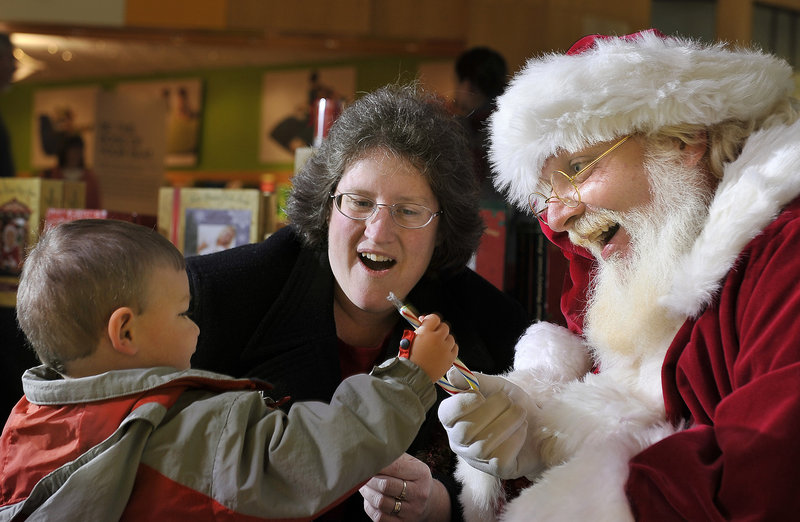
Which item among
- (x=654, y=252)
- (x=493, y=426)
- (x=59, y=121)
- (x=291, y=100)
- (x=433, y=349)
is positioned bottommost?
(x=493, y=426)

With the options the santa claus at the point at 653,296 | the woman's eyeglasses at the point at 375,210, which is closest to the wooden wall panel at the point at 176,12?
the woman's eyeglasses at the point at 375,210

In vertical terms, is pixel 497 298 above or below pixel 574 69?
below

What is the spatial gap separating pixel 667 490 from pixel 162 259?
765mm

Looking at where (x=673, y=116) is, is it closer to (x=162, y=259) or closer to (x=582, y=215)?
(x=582, y=215)

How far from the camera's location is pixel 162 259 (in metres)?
1.18

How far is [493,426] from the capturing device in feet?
4.32

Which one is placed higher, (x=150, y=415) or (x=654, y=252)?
(x=654, y=252)

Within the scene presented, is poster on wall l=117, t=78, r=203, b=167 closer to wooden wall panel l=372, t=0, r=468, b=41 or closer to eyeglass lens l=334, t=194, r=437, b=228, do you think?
wooden wall panel l=372, t=0, r=468, b=41

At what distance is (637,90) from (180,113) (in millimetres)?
5743

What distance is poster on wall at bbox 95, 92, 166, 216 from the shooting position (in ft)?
11.3

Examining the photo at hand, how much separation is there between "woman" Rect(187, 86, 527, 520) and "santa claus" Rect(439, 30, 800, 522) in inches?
8.0

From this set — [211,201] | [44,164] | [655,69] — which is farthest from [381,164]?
[44,164]

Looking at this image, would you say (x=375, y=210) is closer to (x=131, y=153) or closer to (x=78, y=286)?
(x=78, y=286)

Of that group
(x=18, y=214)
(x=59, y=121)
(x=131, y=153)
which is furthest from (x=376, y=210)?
(x=59, y=121)
